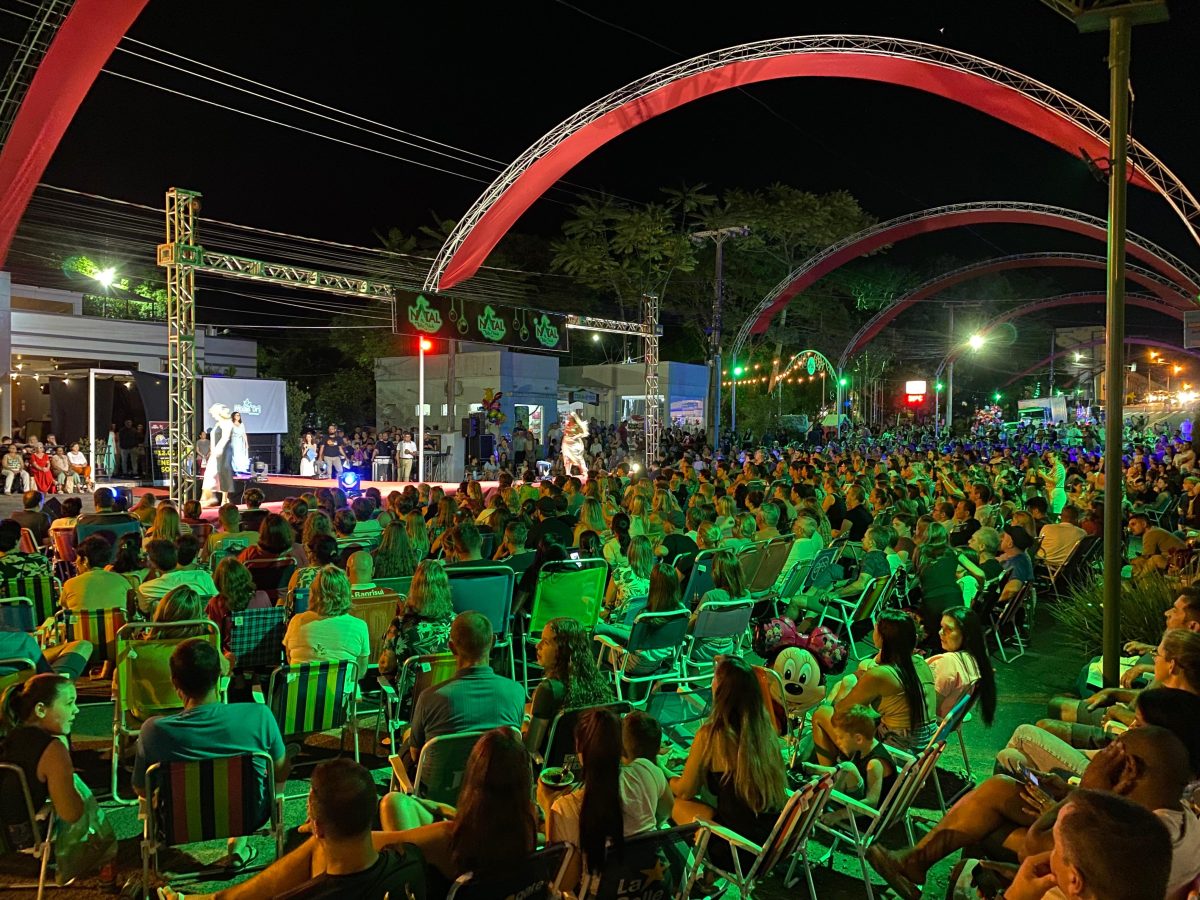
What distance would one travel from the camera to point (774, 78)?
19734 mm

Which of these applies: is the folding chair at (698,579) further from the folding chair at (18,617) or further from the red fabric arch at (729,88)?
the red fabric arch at (729,88)

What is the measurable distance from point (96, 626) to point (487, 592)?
95.6 inches

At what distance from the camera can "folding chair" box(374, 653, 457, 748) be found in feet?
14.0

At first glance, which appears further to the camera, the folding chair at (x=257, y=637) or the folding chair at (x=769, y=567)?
the folding chair at (x=769, y=567)

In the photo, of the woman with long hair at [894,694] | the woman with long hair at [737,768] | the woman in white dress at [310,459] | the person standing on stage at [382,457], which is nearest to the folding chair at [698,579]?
the woman with long hair at [894,694]

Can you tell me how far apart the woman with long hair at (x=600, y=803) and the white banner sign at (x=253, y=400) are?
20007 millimetres

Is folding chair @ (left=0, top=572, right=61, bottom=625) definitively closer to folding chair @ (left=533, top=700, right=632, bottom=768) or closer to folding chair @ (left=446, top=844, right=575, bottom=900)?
folding chair @ (left=533, top=700, right=632, bottom=768)

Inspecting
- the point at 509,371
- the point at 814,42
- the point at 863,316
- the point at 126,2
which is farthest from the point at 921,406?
the point at 126,2

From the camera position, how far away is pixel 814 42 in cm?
1836

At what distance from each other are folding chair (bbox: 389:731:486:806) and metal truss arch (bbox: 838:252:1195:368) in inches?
1310

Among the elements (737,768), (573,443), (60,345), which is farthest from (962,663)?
(60,345)

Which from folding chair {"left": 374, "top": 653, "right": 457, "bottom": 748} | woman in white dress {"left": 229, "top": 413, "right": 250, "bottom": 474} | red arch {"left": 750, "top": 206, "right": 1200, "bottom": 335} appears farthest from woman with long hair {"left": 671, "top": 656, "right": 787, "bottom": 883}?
red arch {"left": 750, "top": 206, "right": 1200, "bottom": 335}

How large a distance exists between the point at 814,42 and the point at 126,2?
13.1 meters

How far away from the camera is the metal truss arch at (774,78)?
57.5 ft
